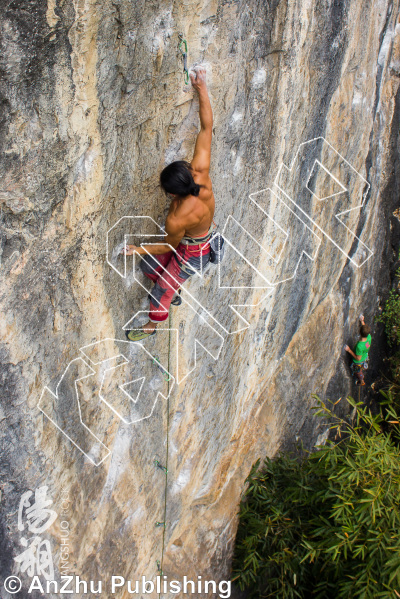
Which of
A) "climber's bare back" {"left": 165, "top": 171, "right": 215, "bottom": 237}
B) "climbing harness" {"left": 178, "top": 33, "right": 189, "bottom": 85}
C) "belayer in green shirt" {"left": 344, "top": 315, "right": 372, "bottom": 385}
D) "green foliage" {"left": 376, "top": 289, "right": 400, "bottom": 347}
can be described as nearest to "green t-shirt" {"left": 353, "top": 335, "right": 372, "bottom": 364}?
"belayer in green shirt" {"left": 344, "top": 315, "right": 372, "bottom": 385}

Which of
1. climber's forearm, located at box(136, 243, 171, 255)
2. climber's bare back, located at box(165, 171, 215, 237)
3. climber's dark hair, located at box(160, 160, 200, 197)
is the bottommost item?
climber's forearm, located at box(136, 243, 171, 255)

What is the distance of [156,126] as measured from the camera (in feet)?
8.44

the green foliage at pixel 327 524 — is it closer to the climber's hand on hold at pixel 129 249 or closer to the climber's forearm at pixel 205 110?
the climber's hand on hold at pixel 129 249

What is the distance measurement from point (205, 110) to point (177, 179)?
1.66 feet

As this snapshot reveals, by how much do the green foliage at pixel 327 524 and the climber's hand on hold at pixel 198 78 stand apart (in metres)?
2.77

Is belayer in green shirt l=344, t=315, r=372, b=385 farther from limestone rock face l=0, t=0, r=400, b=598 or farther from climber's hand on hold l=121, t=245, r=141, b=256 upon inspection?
climber's hand on hold l=121, t=245, r=141, b=256

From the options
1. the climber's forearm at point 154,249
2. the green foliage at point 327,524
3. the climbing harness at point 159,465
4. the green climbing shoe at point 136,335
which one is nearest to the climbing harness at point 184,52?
the climber's forearm at point 154,249

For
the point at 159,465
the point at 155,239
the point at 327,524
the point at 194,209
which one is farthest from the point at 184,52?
the point at 327,524

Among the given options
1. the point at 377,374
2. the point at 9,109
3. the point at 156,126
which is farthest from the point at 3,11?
the point at 377,374

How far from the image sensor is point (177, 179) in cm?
249

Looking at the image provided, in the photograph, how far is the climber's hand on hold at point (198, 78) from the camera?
2639 mm

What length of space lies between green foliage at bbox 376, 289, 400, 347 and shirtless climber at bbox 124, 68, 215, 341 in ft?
16.5

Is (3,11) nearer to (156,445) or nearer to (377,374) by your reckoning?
(156,445)

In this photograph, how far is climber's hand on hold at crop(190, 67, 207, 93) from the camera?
2.64m
